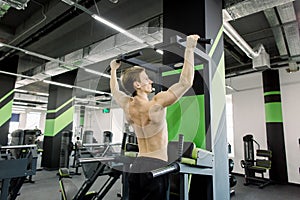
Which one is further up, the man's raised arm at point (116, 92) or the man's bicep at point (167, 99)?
the man's raised arm at point (116, 92)

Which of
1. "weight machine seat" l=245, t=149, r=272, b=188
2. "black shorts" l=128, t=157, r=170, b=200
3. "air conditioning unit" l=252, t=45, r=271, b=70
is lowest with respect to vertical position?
"weight machine seat" l=245, t=149, r=272, b=188

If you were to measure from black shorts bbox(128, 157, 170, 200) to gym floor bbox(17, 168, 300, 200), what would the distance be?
2.76 meters

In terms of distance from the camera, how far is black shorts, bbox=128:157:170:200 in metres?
1.45

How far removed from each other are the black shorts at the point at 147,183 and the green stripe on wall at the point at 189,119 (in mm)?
670

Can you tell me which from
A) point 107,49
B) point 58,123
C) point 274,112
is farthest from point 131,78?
point 58,123

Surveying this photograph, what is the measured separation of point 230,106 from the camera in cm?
709

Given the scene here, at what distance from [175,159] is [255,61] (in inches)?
162


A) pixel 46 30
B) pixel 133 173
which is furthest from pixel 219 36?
pixel 46 30

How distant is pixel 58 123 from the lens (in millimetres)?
6855

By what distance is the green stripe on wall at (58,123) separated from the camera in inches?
267

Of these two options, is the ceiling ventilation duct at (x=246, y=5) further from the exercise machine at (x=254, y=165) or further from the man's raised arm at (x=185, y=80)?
the exercise machine at (x=254, y=165)

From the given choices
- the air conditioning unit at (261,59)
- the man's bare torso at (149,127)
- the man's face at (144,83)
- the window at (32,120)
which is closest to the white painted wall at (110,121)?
the man's bare torso at (149,127)

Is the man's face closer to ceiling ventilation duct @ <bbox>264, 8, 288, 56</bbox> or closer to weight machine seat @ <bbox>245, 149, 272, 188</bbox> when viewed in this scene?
ceiling ventilation duct @ <bbox>264, 8, 288, 56</bbox>

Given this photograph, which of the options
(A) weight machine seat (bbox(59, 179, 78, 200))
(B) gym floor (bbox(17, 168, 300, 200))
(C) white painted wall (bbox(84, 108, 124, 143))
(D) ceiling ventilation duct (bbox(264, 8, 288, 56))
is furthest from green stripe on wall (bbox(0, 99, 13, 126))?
(D) ceiling ventilation duct (bbox(264, 8, 288, 56))
